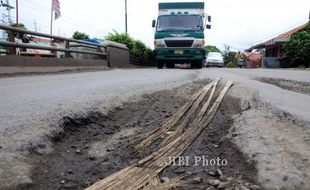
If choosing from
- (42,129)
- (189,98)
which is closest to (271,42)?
(189,98)

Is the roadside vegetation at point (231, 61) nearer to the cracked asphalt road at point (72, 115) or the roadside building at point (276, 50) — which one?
the roadside building at point (276, 50)

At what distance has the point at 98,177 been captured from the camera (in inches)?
107

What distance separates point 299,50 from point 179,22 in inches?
523

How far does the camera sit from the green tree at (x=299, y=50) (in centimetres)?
2903

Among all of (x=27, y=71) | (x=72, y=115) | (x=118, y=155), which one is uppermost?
(x=27, y=71)

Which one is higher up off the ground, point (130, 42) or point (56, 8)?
point (56, 8)

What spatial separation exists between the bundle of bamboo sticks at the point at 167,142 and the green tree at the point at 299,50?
25.4m

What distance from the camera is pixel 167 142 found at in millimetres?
3500

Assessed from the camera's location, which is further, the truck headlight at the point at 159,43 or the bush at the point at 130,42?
the bush at the point at 130,42

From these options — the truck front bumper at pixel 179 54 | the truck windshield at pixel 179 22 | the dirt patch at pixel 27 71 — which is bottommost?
the dirt patch at pixel 27 71

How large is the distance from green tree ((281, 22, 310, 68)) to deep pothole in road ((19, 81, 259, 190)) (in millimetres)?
26176

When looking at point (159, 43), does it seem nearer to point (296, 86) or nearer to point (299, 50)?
point (296, 86)

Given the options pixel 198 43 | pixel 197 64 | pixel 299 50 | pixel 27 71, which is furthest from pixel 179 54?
pixel 299 50

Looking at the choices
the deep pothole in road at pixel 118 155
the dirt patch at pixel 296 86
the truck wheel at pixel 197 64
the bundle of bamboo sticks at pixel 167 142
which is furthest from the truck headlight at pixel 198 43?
the deep pothole in road at pixel 118 155
